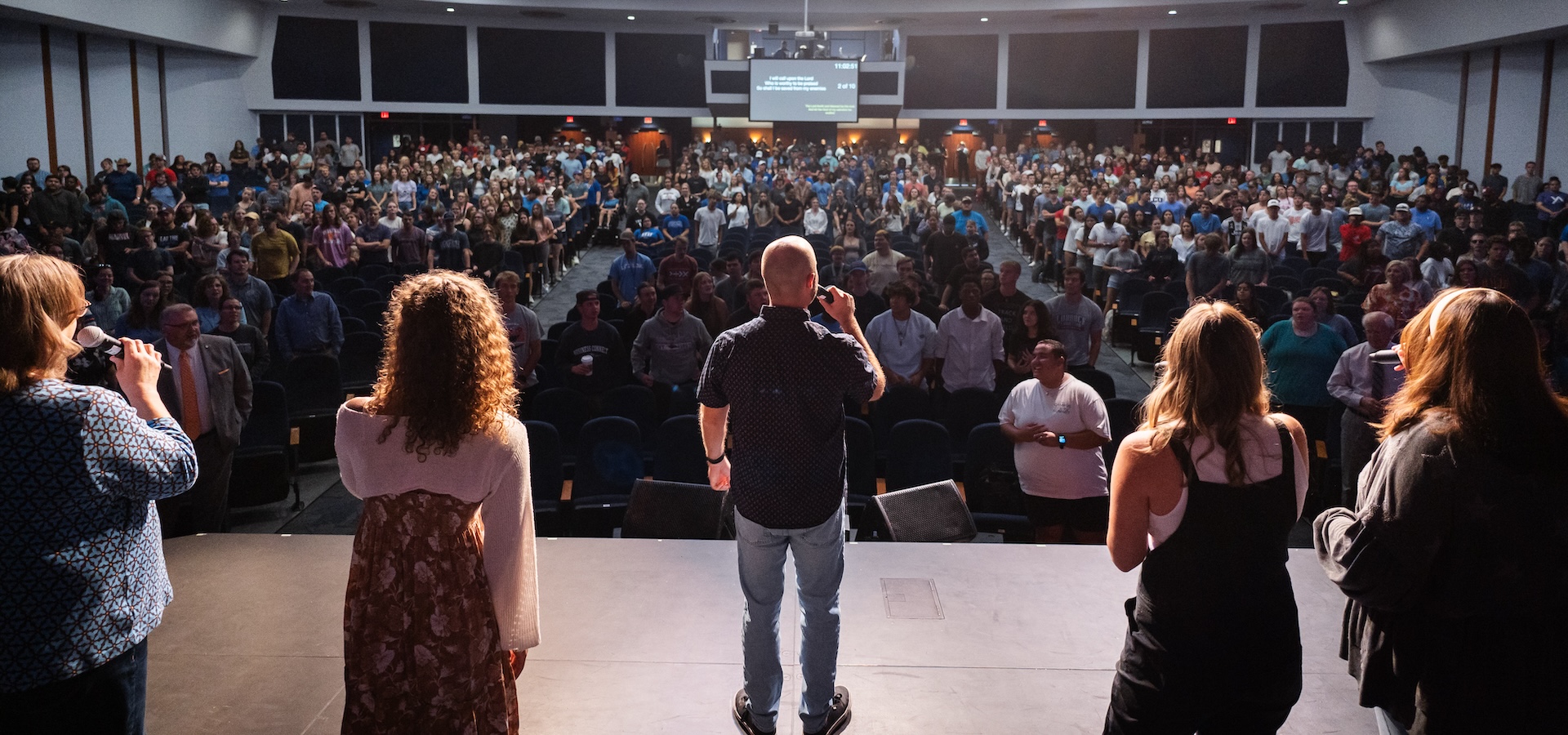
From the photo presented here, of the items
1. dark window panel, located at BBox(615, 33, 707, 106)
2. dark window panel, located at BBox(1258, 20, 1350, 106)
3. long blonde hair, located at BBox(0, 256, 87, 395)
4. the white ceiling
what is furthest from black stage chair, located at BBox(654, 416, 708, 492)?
dark window panel, located at BBox(1258, 20, 1350, 106)

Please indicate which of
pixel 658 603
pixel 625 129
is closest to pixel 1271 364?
pixel 658 603

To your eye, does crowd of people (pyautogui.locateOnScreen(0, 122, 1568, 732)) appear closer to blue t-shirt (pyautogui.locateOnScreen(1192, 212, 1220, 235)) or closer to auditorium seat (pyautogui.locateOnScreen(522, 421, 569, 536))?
blue t-shirt (pyautogui.locateOnScreen(1192, 212, 1220, 235))

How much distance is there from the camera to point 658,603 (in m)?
4.19

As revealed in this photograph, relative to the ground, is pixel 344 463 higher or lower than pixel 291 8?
lower

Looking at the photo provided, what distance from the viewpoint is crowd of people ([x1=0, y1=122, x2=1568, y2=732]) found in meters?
2.16

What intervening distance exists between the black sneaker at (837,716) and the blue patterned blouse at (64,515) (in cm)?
178

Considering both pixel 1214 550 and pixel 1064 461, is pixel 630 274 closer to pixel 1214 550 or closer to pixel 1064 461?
pixel 1064 461

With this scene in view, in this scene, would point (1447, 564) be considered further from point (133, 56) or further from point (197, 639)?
point (133, 56)

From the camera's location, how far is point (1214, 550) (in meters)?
2.23

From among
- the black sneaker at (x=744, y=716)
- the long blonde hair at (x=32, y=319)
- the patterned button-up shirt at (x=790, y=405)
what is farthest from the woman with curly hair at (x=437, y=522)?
the black sneaker at (x=744, y=716)

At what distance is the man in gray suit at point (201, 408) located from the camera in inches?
218

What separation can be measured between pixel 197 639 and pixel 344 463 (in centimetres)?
204

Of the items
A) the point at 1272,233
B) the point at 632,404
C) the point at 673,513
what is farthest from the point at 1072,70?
the point at 673,513

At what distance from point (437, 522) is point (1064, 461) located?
3692 millimetres
